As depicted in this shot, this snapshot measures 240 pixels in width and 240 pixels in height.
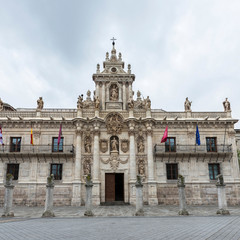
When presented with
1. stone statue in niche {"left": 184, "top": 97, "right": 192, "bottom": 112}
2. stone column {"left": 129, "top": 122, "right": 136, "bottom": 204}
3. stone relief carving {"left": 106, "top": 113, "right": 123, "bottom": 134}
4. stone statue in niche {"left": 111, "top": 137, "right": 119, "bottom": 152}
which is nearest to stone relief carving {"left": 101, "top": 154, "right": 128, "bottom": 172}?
stone statue in niche {"left": 111, "top": 137, "right": 119, "bottom": 152}

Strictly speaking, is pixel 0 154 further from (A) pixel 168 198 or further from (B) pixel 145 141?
(A) pixel 168 198

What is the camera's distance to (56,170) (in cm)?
2650

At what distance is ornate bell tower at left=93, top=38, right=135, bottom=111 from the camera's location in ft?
96.6

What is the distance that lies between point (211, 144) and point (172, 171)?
5.54 m

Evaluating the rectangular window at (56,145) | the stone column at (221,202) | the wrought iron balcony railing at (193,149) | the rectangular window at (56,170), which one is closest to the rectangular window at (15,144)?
the rectangular window at (56,145)

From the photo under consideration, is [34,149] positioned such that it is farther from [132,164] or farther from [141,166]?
[141,166]

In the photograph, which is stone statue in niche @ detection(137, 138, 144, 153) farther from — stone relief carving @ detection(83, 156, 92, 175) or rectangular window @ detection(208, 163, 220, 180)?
rectangular window @ detection(208, 163, 220, 180)

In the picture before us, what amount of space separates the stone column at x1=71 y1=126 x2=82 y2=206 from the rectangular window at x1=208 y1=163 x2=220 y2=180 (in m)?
14.5

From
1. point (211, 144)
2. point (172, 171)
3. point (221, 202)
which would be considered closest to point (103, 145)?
point (172, 171)

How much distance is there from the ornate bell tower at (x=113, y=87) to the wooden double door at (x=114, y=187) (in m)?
8.07

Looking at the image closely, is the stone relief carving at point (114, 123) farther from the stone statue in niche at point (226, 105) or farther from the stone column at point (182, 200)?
the stone statue in niche at point (226, 105)

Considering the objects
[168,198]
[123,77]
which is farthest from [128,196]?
[123,77]

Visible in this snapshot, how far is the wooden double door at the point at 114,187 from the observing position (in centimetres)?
2620

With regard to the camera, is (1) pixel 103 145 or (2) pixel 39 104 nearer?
(1) pixel 103 145
